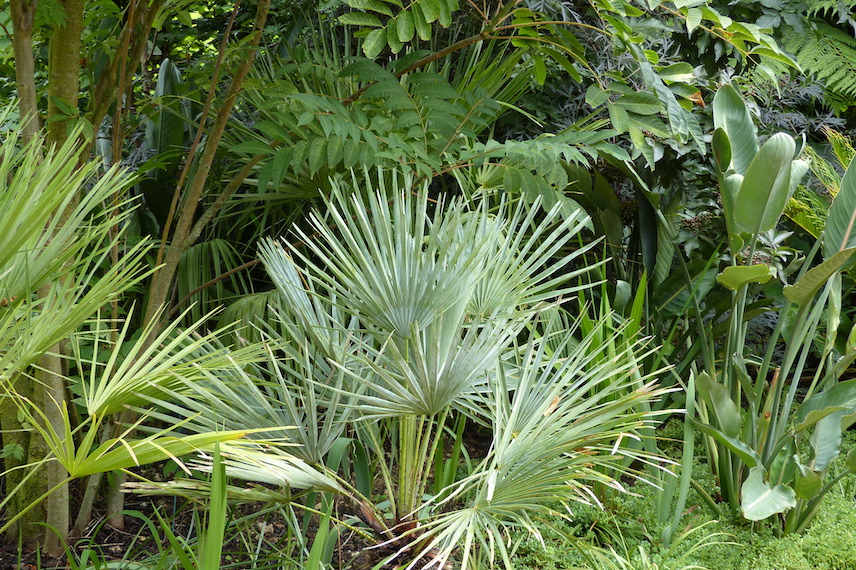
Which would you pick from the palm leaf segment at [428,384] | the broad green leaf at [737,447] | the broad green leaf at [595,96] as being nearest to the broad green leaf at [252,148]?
the palm leaf segment at [428,384]

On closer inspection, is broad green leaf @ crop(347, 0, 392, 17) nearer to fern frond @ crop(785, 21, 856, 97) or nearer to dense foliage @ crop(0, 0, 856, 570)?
dense foliage @ crop(0, 0, 856, 570)

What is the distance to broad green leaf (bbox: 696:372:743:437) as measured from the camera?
215 centimetres

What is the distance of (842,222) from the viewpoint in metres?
2.26

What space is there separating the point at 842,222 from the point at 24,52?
2327 millimetres

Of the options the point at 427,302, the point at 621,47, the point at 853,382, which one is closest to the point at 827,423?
the point at 853,382

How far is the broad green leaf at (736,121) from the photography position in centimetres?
236

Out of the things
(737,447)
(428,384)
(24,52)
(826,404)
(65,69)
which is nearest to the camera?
(428,384)

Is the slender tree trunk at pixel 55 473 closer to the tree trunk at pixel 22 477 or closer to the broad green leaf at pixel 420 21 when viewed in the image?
the tree trunk at pixel 22 477

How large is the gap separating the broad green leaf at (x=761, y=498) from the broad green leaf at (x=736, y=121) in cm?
97

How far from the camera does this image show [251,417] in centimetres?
157

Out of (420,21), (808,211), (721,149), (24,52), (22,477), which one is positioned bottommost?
(22,477)

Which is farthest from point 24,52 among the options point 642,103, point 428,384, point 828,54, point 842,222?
point 828,54

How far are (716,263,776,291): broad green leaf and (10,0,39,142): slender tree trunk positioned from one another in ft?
6.07

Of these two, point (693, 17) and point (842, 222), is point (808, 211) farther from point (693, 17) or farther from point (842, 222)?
point (693, 17)
